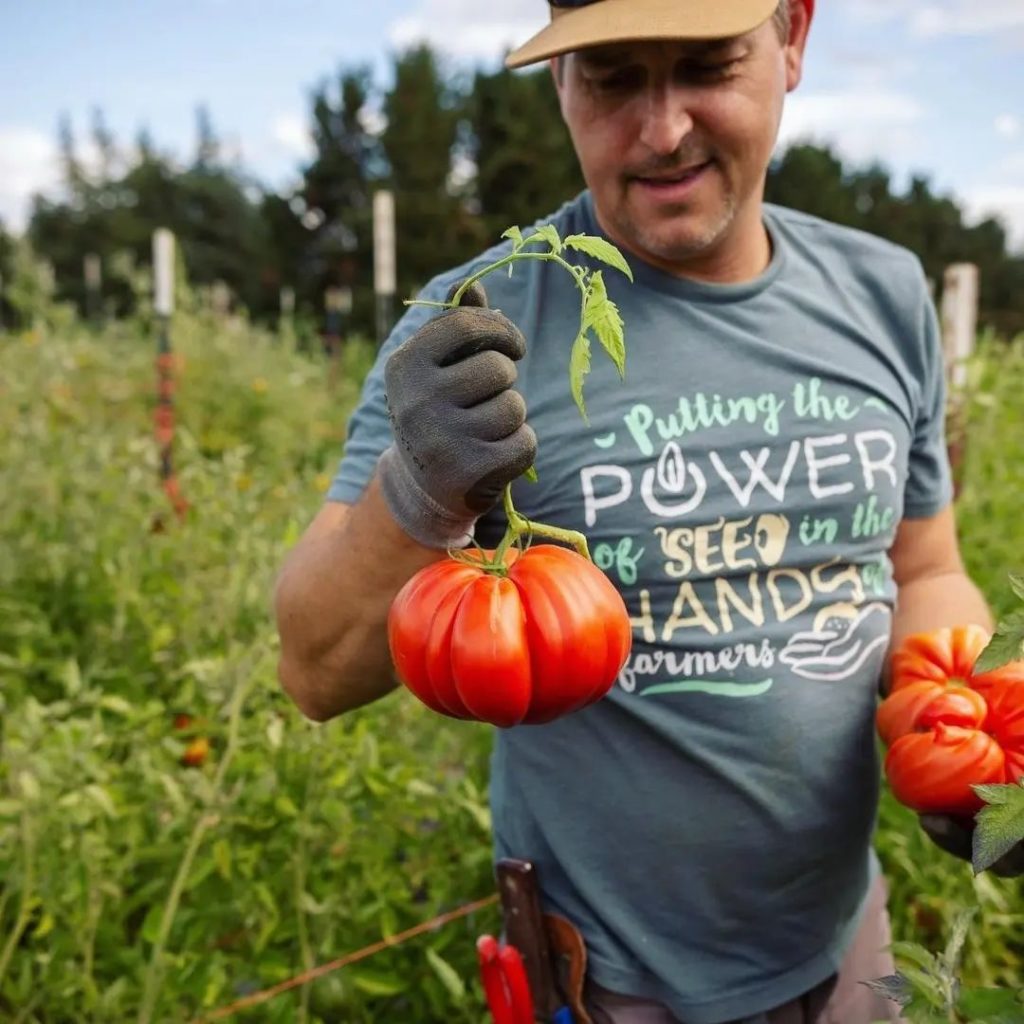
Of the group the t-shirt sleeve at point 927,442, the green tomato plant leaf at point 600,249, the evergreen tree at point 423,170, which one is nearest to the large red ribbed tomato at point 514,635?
the green tomato plant leaf at point 600,249

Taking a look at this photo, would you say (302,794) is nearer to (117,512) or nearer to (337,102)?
(117,512)

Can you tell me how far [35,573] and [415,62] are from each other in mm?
24059

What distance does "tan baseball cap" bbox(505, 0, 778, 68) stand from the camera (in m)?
1.41

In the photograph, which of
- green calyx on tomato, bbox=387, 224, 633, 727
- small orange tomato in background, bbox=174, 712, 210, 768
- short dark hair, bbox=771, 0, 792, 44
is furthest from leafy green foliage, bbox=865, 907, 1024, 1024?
small orange tomato in background, bbox=174, 712, 210, 768

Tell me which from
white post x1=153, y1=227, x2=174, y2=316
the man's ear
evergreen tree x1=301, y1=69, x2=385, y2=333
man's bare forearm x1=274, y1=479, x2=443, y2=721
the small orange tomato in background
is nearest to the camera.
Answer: man's bare forearm x1=274, y1=479, x2=443, y2=721

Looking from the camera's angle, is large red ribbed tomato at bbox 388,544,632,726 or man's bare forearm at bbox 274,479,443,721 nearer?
large red ribbed tomato at bbox 388,544,632,726

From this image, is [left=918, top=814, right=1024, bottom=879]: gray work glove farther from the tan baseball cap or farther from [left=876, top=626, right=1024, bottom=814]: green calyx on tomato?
the tan baseball cap

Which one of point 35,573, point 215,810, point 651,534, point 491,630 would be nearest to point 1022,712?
point 651,534

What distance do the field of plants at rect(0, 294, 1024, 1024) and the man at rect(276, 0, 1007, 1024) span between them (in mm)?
296

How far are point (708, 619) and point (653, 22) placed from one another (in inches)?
30.2

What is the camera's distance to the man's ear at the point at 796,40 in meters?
1.68

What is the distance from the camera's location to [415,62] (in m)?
24.9

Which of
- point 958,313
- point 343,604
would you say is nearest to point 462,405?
point 343,604

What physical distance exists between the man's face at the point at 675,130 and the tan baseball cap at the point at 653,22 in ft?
0.15
